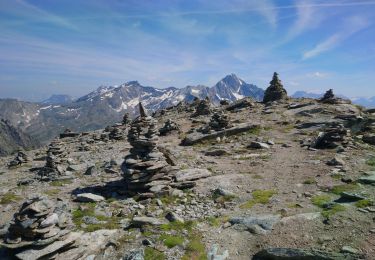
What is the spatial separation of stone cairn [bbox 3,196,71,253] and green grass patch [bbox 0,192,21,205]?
1051 cm

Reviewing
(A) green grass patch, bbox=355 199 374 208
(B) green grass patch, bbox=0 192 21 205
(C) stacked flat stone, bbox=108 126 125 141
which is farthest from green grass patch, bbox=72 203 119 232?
(C) stacked flat stone, bbox=108 126 125 141

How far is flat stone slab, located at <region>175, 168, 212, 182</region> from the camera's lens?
2835 centimetres

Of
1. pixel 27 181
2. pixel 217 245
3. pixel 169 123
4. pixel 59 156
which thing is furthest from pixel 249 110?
pixel 217 245

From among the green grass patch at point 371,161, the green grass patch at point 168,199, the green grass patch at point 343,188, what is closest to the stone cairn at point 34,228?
the green grass patch at point 168,199

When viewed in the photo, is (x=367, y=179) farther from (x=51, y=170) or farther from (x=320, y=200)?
(x=51, y=170)

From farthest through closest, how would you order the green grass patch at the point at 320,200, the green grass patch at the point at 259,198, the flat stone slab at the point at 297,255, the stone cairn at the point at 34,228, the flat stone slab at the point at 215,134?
the flat stone slab at the point at 215,134, the green grass patch at the point at 259,198, the green grass patch at the point at 320,200, the stone cairn at the point at 34,228, the flat stone slab at the point at 297,255

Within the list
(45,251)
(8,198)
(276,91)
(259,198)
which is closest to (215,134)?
(259,198)

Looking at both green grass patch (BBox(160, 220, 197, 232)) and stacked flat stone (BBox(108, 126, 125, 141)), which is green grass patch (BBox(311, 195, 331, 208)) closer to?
green grass patch (BBox(160, 220, 197, 232))

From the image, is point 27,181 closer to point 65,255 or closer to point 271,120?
point 65,255

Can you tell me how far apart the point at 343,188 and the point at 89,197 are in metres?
18.5

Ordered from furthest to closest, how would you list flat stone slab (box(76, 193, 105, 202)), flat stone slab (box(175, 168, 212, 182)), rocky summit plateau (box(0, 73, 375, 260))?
flat stone slab (box(175, 168, 212, 182)) < flat stone slab (box(76, 193, 105, 202)) < rocky summit plateau (box(0, 73, 375, 260))

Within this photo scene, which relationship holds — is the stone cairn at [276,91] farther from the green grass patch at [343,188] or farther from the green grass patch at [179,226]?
the green grass patch at [179,226]

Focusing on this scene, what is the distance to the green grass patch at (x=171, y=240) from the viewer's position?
60.7 feet

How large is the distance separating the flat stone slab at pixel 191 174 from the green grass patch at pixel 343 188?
1036 cm
